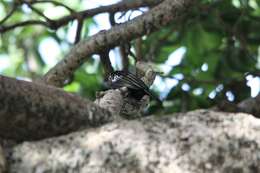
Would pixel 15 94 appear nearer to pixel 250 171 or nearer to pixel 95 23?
pixel 250 171

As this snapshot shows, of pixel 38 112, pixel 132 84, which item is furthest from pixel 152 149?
pixel 132 84

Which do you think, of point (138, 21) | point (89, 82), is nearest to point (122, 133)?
point (138, 21)

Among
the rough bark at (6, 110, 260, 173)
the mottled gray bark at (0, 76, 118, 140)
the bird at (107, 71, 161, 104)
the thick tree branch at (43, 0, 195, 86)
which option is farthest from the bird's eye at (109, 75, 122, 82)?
the rough bark at (6, 110, 260, 173)

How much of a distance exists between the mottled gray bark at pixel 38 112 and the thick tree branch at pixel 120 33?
2.83 ft

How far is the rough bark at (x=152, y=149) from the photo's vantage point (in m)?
1.68

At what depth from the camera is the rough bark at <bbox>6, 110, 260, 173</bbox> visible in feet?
5.50

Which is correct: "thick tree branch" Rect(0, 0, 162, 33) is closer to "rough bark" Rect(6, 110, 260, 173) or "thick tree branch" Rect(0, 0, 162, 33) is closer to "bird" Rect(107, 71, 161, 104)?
"bird" Rect(107, 71, 161, 104)

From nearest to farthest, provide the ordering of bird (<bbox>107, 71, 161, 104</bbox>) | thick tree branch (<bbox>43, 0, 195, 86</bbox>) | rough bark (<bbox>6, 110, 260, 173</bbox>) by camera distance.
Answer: rough bark (<bbox>6, 110, 260, 173</bbox>) < bird (<bbox>107, 71, 161, 104</bbox>) < thick tree branch (<bbox>43, 0, 195, 86</bbox>)

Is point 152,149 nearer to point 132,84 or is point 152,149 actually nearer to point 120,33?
point 132,84

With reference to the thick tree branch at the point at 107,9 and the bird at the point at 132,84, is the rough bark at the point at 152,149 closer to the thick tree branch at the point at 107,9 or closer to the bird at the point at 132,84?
the bird at the point at 132,84

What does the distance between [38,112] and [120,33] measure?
3.35 feet

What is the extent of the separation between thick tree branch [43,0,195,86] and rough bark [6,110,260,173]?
1.01 m

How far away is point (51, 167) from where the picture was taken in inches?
65.7

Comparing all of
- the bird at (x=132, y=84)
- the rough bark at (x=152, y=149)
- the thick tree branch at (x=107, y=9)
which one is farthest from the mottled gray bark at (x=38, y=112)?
the thick tree branch at (x=107, y=9)
